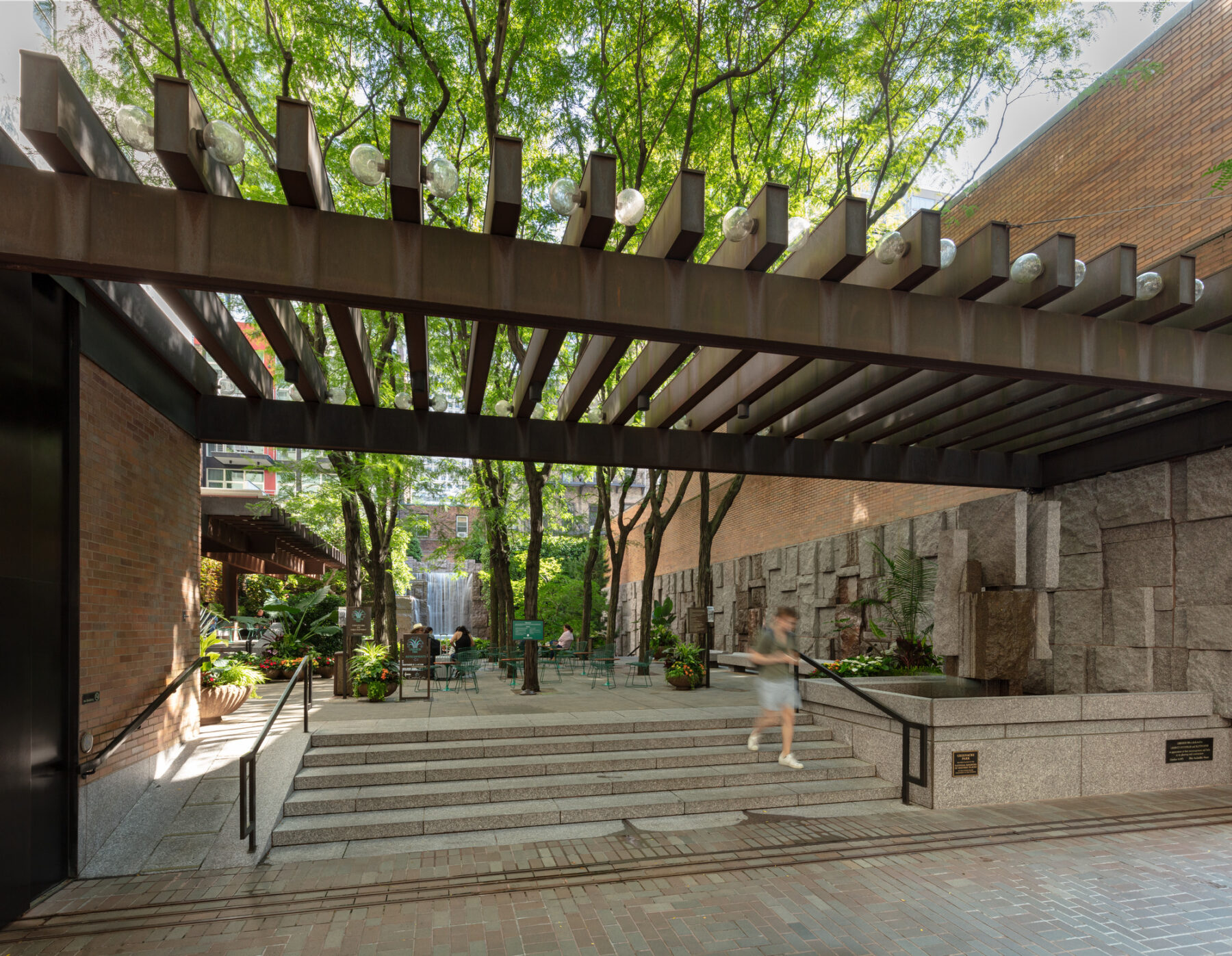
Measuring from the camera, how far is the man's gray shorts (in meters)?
7.51

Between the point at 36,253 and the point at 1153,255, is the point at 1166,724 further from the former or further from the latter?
the point at 36,253

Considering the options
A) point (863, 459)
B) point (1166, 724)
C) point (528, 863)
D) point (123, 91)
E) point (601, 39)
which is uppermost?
point (601, 39)

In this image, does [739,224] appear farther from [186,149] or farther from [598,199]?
[186,149]

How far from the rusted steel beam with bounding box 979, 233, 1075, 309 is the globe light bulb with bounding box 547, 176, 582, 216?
3.18m

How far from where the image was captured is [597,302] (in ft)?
17.1

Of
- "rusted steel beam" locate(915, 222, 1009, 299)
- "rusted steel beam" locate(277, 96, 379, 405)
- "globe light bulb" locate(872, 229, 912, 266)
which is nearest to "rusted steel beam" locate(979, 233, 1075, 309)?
"rusted steel beam" locate(915, 222, 1009, 299)

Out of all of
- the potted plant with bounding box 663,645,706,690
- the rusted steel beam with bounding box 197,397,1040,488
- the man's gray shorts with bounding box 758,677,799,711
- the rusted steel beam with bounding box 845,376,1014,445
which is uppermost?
the rusted steel beam with bounding box 845,376,1014,445

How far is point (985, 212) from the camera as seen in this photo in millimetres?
13820

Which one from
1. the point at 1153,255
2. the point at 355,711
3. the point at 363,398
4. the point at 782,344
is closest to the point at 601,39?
the point at 363,398

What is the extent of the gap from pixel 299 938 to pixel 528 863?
1.86 meters

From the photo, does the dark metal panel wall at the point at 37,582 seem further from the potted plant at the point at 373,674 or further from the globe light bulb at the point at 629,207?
the potted plant at the point at 373,674

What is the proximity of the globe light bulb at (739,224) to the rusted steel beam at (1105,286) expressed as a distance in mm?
2461

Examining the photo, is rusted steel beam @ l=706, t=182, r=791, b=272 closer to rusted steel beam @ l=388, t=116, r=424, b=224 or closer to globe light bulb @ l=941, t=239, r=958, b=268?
globe light bulb @ l=941, t=239, r=958, b=268

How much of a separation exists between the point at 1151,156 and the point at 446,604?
3688 cm
